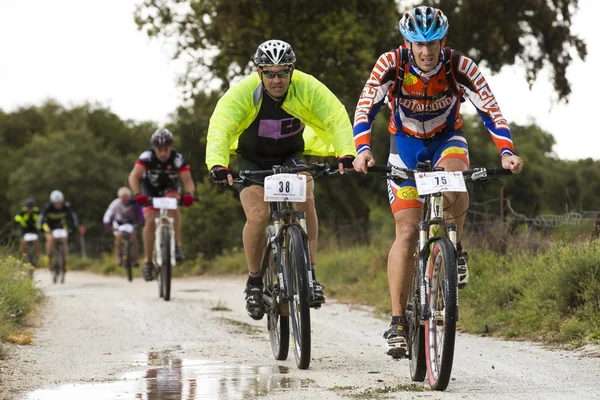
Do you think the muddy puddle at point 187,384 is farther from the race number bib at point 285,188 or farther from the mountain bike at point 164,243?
the mountain bike at point 164,243

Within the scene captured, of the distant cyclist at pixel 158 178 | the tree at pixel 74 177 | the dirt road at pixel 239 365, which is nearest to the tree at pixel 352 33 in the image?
the distant cyclist at pixel 158 178

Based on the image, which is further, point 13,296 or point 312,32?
point 312,32

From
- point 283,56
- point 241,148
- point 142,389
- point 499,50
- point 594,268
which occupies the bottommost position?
point 142,389

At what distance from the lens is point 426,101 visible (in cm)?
675

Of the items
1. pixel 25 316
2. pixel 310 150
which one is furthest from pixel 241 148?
pixel 25 316

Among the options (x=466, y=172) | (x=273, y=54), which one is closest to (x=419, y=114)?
(x=466, y=172)

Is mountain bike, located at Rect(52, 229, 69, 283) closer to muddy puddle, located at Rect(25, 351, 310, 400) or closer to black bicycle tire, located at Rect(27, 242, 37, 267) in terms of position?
black bicycle tire, located at Rect(27, 242, 37, 267)

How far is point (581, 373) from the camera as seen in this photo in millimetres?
6656

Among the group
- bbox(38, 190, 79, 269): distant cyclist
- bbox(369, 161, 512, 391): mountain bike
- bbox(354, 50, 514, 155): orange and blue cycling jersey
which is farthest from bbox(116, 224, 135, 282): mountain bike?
bbox(369, 161, 512, 391): mountain bike

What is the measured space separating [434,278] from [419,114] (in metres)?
1.24

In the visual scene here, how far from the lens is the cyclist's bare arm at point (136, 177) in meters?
14.7

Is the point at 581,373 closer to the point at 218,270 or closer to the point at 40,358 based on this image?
the point at 40,358

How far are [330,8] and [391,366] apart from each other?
16614 mm

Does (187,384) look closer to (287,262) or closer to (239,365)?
(239,365)
